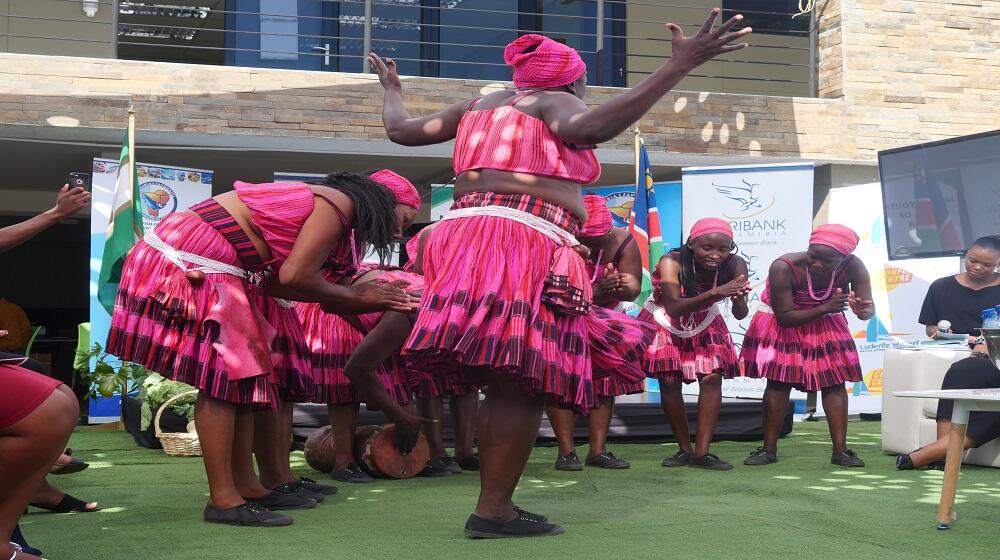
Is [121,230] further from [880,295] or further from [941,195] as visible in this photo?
[880,295]

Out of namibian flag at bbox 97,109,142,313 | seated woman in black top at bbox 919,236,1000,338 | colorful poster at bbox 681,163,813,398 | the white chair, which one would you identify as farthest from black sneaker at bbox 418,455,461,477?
colorful poster at bbox 681,163,813,398

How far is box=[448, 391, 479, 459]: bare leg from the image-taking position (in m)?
5.88

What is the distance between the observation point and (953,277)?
718cm

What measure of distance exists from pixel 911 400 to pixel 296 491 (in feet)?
13.1

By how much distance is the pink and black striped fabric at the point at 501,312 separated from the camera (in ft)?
11.3

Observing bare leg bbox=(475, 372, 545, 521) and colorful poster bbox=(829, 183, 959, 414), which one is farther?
colorful poster bbox=(829, 183, 959, 414)

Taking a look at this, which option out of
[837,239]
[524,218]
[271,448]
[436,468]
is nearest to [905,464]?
[837,239]

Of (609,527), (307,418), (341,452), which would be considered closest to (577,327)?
(609,527)

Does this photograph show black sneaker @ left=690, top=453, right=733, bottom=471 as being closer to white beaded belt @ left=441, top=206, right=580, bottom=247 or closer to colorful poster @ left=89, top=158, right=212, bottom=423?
white beaded belt @ left=441, top=206, right=580, bottom=247

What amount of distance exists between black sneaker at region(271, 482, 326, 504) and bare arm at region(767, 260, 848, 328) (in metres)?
2.97

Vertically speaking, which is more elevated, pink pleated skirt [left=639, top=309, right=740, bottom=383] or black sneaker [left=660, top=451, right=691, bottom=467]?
pink pleated skirt [left=639, top=309, right=740, bottom=383]

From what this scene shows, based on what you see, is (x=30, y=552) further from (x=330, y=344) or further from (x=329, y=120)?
(x=329, y=120)

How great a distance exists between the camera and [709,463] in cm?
605

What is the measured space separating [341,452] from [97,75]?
6411mm
